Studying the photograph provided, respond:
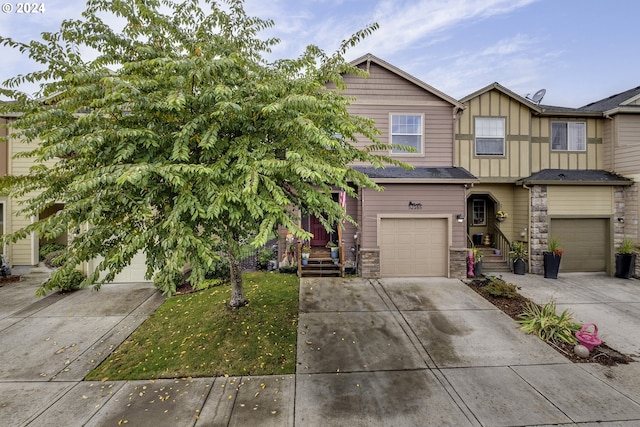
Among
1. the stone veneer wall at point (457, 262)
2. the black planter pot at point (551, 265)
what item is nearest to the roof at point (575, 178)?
the black planter pot at point (551, 265)

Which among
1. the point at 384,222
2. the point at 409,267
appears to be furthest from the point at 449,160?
the point at 409,267

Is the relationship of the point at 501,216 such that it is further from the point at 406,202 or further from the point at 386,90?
the point at 386,90

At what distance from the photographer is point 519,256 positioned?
1045 cm

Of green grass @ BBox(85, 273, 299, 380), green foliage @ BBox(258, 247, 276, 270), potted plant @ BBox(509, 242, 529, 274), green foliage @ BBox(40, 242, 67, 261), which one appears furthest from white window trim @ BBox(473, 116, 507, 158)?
green foliage @ BBox(40, 242, 67, 261)

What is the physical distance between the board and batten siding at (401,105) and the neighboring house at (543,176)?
1.13m

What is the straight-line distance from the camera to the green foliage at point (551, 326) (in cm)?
563

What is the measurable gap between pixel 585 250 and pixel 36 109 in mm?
16210

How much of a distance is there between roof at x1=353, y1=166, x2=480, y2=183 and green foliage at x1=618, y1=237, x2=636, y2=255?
20.1ft

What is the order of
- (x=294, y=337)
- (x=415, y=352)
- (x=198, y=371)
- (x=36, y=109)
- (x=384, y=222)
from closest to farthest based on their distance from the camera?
1. (x=36, y=109)
2. (x=198, y=371)
3. (x=415, y=352)
4. (x=294, y=337)
5. (x=384, y=222)

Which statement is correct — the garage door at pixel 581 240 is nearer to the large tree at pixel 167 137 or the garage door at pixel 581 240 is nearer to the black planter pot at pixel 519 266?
the black planter pot at pixel 519 266

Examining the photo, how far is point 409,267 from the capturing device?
962 cm

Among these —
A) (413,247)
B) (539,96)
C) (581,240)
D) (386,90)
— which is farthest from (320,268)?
(539,96)

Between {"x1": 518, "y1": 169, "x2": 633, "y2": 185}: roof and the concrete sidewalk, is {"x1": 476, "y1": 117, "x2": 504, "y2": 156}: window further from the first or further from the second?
the concrete sidewalk

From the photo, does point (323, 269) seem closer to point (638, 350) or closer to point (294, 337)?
point (294, 337)
